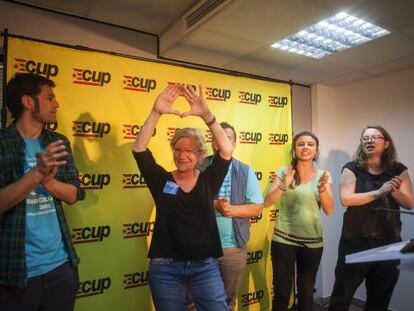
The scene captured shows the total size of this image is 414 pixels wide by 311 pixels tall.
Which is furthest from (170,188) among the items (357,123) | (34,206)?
(357,123)

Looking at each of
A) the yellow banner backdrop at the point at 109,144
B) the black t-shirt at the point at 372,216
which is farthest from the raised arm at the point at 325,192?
the yellow banner backdrop at the point at 109,144

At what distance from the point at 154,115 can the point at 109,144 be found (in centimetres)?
70

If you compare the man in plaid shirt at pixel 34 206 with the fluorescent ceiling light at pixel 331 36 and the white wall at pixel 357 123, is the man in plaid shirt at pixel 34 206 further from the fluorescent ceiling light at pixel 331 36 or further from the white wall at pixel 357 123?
the white wall at pixel 357 123

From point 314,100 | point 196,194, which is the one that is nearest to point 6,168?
point 196,194

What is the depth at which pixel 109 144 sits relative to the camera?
2152 mm

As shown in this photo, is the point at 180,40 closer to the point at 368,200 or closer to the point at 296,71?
the point at 296,71

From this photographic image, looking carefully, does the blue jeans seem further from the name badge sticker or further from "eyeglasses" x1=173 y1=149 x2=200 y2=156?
"eyeglasses" x1=173 y1=149 x2=200 y2=156

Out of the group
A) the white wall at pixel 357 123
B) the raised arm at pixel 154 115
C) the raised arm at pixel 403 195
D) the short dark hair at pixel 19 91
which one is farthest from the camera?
the white wall at pixel 357 123

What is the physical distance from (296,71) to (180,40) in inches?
54.7

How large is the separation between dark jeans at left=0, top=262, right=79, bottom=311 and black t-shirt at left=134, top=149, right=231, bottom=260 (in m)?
0.37

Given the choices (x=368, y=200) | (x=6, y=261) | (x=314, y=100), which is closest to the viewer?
(x=6, y=261)

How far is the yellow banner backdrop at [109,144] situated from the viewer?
201 cm

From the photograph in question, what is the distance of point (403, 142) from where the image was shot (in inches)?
127

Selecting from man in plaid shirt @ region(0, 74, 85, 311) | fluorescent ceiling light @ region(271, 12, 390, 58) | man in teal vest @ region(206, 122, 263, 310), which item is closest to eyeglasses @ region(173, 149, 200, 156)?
man in teal vest @ region(206, 122, 263, 310)
